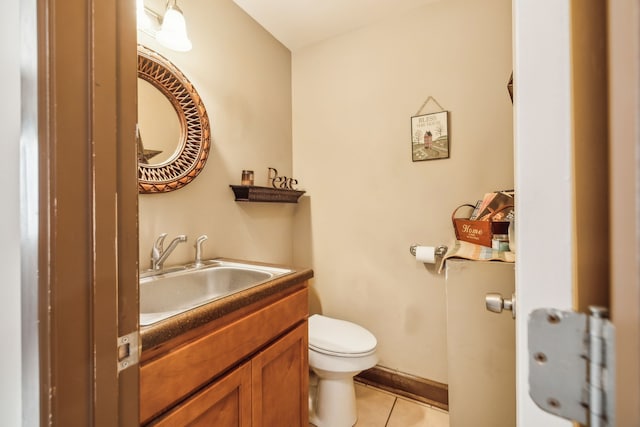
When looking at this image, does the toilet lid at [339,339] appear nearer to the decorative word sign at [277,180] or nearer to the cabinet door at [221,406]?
the cabinet door at [221,406]

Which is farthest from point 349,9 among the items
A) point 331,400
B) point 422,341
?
point 331,400

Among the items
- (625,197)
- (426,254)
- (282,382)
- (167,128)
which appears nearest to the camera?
(625,197)

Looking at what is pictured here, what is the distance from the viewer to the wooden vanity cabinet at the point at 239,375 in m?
0.69

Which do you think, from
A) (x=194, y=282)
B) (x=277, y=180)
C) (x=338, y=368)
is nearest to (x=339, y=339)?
(x=338, y=368)

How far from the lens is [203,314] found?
761 mm

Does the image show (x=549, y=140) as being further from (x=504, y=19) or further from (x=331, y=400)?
(x=504, y=19)

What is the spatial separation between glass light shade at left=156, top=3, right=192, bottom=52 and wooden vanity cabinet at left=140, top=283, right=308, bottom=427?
119cm

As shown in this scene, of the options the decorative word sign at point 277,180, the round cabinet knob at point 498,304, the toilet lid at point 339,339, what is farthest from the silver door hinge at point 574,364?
the decorative word sign at point 277,180

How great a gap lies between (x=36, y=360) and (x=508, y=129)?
191 centimetres

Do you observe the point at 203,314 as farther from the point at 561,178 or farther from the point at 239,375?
the point at 561,178

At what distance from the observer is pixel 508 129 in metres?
1.46

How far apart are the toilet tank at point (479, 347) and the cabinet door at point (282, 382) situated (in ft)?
1.99

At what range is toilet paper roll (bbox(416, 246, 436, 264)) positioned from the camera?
5.08ft

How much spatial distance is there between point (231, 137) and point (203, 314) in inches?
45.3
